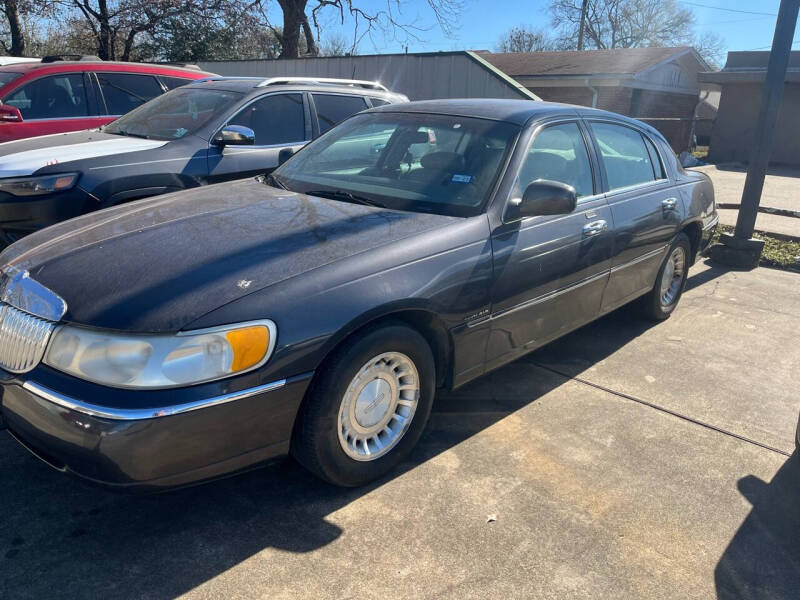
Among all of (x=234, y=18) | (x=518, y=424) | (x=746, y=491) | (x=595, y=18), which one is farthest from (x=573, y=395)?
(x=595, y=18)

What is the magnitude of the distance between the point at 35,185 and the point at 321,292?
11.0ft

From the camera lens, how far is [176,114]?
596 centimetres

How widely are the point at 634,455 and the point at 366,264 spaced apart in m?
1.78

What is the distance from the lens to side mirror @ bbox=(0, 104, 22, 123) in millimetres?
6746

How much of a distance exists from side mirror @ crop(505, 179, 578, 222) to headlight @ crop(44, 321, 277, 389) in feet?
5.35

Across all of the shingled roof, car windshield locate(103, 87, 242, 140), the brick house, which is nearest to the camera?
car windshield locate(103, 87, 242, 140)

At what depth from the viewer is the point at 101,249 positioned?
284 centimetres

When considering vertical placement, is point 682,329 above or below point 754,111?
below

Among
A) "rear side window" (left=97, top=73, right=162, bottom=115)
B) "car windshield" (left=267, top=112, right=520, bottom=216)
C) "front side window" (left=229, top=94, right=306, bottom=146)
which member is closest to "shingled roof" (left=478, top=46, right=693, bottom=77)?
"rear side window" (left=97, top=73, right=162, bottom=115)

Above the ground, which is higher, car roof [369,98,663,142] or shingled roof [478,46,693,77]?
shingled roof [478,46,693,77]

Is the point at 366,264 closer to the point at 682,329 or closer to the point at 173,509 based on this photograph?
the point at 173,509

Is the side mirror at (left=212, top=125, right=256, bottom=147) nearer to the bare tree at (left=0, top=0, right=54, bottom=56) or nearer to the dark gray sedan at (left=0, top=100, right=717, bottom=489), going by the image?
the dark gray sedan at (left=0, top=100, right=717, bottom=489)

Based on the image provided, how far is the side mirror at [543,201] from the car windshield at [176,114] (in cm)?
336

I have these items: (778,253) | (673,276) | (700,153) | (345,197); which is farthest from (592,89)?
(345,197)
